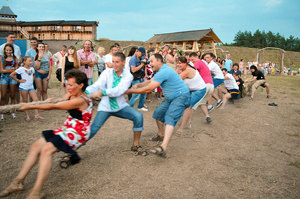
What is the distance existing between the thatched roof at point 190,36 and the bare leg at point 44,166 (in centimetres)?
2013

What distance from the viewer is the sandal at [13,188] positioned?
100.0 inches

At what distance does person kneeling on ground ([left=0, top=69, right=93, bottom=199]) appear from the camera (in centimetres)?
246

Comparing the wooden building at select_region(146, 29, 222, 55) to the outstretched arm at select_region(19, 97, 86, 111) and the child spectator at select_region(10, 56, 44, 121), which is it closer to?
the child spectator at select_region(10, 56, 44, 121)

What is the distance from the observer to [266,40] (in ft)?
259

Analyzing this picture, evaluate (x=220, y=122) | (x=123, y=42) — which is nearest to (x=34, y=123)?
(x=220, y=122)

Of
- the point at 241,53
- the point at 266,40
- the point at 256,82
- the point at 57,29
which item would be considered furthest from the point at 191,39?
the point at 266,40

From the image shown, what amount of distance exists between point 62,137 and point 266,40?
299ft

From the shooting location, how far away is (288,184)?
3131 mm

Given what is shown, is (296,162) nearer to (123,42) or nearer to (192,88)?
(192,88)

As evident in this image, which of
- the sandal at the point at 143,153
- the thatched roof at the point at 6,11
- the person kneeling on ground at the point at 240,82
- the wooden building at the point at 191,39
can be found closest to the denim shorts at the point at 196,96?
the sandal at the point at 143,153

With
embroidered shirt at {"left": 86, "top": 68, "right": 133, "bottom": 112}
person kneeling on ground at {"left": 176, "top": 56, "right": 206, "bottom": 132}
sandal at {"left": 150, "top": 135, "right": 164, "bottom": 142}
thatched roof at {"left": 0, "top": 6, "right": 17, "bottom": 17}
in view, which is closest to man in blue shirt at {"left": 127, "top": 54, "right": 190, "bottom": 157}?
embroidered shirt at {"left": 86, "top": 68, "right": 133, "bottom": 112}

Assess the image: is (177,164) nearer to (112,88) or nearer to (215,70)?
(112,88)

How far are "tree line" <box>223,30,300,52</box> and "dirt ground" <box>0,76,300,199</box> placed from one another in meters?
81.8

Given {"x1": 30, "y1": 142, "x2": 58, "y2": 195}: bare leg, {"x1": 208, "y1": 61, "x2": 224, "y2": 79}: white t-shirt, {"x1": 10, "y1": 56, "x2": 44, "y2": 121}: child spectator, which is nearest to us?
{"x1": 30, "y1": 142, "x2": 58, "y2": 195}: bare leg
